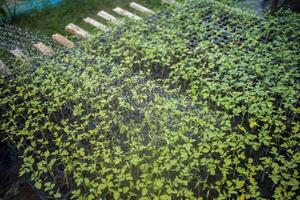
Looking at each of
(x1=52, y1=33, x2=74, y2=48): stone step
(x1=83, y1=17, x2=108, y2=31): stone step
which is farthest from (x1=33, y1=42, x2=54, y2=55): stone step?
(x1=83, y1=17, x2=108, y2=31): stone step

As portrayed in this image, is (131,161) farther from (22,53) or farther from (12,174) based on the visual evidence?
(22,53)

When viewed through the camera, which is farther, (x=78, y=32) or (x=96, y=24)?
(x=96, y=24)

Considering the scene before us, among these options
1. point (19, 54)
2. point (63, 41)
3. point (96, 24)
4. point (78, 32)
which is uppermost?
point (96, 24)

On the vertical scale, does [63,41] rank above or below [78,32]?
below

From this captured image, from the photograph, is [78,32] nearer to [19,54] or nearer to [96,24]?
[96,24]

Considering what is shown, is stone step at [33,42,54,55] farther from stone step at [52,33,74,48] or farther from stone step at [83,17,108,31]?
stone step at [83,17,108,31]

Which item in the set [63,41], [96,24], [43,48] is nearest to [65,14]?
[96,24]

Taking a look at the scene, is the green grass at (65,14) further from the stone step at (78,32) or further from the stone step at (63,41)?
the stone step at (63,41)
